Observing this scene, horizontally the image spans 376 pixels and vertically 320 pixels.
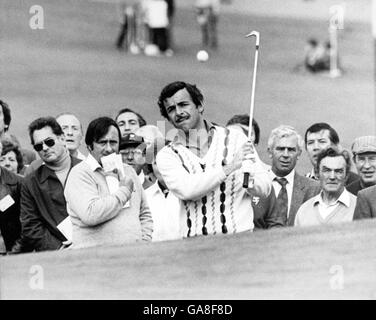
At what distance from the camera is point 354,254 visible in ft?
25.9

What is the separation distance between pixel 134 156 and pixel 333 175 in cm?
134

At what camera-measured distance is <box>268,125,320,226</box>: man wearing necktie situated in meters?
9.05

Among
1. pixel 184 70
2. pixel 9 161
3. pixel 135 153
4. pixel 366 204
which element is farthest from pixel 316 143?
pixel 184 70

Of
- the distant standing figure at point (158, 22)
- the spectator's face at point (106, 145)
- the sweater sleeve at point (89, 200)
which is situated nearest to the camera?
the sweater sleeve at point (89, 200)

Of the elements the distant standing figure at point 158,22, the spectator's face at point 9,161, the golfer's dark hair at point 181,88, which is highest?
the distant standing figure at point 158,22

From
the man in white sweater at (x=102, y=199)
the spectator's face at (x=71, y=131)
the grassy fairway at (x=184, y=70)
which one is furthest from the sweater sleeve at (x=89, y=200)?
the grassy fairway at (x=184, y=70)

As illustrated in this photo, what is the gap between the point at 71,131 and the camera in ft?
31.4

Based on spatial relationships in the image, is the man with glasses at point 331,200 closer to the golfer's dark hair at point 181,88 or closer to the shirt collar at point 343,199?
the shirt collar at point 343,199

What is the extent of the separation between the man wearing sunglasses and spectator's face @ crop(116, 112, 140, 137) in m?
1.18

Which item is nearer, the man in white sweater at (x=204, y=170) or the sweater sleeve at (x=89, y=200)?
the man in white sweater at (x=204, y=170)

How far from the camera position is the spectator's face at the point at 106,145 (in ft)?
27.4

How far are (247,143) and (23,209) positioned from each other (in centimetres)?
157

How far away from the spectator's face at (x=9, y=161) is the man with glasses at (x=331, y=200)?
6.45 ft

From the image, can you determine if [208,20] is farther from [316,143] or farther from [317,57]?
[316,143]
